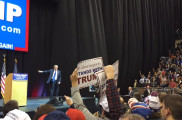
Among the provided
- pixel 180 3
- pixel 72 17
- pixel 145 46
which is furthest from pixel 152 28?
pixel 72 17

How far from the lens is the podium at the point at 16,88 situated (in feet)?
16.5

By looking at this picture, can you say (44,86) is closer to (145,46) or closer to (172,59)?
(145,46)

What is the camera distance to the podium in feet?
16.5

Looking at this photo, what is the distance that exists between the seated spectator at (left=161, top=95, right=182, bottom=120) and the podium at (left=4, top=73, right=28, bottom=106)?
13.7ft

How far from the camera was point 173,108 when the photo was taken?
144 cm

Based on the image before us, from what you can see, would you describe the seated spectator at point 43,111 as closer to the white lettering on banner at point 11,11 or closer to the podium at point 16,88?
the podium at point 16,88

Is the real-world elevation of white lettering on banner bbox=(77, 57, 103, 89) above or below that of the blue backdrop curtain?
below

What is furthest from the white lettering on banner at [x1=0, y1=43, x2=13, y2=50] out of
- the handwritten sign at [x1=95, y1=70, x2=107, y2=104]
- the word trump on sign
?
the handwritten sign at [x1=95, y1=70, x2=107, y2=104]

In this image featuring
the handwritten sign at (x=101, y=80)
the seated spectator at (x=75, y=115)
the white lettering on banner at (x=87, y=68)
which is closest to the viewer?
the seated spectator at (x=75, y=115)

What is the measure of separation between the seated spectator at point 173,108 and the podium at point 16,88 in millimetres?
4164

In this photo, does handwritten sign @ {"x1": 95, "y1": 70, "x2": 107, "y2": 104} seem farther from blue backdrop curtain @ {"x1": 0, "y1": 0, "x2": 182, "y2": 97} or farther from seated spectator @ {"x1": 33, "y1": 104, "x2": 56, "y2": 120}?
blue backdrop curtain @ {"x1": 0, "y1": 0, "x2": 182, "y2": 97}

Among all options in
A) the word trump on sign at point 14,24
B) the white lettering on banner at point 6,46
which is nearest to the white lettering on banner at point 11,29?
the word trump on sign at point 14,24

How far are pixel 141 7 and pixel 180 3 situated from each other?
7212mm

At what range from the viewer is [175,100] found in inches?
57.4
